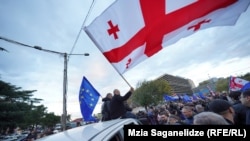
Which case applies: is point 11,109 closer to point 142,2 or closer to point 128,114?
point 128,114

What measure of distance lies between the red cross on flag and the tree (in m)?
70.2

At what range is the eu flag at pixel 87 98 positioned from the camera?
948cm

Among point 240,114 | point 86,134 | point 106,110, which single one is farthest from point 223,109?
point 106,110

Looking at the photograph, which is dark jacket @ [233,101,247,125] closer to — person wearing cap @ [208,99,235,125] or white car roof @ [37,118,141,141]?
person wearing cap @ [208,99,235,125]

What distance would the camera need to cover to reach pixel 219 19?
469cm

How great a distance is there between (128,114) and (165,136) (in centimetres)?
457

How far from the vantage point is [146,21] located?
14.4ft

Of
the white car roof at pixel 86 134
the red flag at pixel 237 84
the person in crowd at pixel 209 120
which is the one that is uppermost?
the red flag at pixel 237 84

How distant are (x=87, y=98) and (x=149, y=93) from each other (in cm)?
7079

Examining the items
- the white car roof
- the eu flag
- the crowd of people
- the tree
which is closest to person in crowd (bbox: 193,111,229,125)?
the crowd of people

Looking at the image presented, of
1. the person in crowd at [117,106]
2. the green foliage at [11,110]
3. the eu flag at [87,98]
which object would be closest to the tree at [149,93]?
the green foliage at [11,110]

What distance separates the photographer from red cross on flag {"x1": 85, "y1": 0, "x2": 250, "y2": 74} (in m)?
4.28

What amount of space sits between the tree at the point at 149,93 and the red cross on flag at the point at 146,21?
70154 mm

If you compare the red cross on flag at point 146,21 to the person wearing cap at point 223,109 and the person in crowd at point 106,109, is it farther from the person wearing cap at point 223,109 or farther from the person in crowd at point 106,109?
the person in crowd at point 106,109
